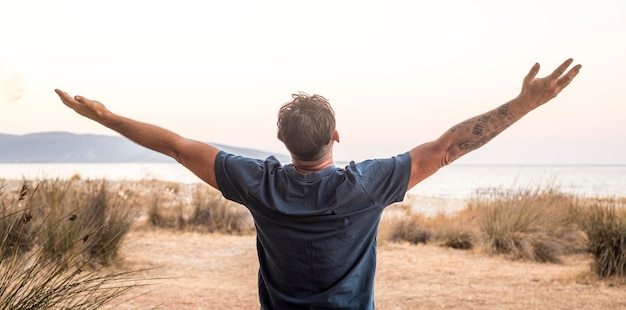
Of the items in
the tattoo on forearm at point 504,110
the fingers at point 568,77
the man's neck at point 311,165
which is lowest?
the man's neck at point 311,165

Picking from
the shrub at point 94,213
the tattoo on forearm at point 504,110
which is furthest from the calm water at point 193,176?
the tattoo on forearm at point 504,110

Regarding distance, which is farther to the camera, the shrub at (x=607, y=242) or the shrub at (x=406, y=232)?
the shrub at (x=406, y=232)

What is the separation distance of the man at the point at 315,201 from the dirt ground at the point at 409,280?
316 cm

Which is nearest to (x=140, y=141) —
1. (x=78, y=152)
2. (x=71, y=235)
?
(x=71, y=235)

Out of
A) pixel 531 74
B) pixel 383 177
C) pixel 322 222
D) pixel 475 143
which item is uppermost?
pixel 531 74

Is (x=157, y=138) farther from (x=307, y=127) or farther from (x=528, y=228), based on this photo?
(x=528, y=228)

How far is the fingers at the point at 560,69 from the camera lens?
2.19 m

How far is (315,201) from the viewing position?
199cm

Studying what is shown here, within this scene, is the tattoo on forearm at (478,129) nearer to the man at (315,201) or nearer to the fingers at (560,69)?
the man at (315,201)

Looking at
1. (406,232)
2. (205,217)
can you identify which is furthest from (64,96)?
(205,217)

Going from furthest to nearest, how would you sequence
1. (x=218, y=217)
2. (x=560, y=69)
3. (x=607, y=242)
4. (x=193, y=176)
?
(x=193, y=176)
(x=218, y=217)
(x=607, y=242)
(x=560, y=69)

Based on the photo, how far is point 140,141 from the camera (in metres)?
2.33

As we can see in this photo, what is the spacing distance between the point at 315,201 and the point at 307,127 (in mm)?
214

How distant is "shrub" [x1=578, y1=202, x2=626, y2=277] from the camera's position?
24.5 ft
